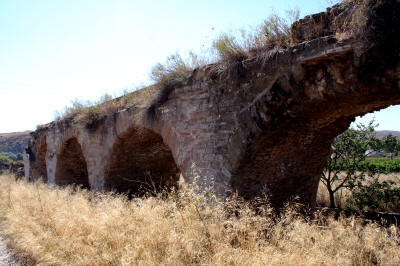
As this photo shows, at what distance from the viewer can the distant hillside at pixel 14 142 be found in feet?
150

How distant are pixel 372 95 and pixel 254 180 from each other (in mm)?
2066

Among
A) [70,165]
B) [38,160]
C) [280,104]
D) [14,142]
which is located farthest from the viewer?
[14,142]

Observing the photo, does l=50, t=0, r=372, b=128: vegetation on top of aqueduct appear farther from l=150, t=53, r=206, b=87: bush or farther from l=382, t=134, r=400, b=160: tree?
l=382, t=134, r=400, b=160: tree

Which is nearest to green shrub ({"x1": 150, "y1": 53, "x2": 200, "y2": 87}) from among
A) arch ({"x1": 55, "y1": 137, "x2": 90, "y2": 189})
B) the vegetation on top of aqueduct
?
the vegetation on top of aqueduct

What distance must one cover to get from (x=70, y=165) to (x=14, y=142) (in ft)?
141

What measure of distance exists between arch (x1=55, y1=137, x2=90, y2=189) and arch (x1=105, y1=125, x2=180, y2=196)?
102 inches

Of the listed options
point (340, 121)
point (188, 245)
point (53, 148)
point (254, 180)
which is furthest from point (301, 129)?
point (53, 148)

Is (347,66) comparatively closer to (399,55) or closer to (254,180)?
(399,55)

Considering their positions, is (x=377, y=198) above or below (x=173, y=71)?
below

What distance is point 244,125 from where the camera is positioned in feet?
14.3

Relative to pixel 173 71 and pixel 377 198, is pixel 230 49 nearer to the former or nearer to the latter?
pixel 173 71

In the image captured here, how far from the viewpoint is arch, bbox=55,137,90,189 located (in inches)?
388

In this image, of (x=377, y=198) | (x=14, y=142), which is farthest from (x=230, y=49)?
(x=14, y=142)

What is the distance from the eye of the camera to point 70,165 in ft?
34.6
